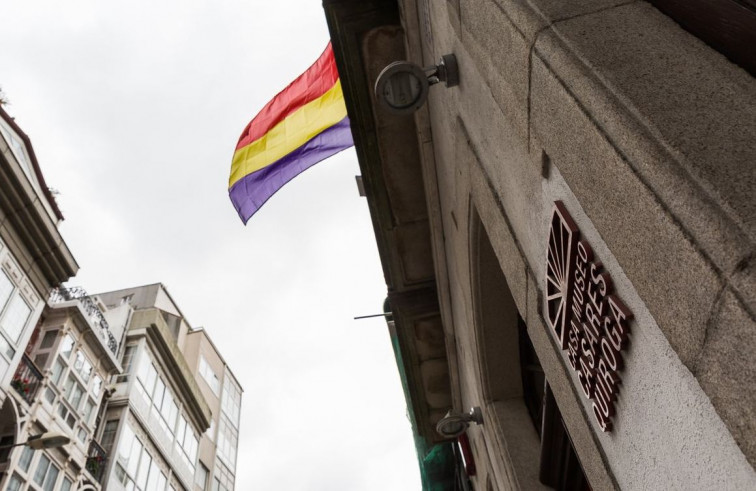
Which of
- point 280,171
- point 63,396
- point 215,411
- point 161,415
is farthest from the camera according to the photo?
point 215,411

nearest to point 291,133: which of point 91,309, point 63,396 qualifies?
point 63,396

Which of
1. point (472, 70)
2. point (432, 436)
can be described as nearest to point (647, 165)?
point (472, 70)

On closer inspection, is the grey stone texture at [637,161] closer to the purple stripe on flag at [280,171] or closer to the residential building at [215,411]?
the purple stripe on flag at [280,171]

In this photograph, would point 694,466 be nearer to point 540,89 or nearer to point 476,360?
point 540,89

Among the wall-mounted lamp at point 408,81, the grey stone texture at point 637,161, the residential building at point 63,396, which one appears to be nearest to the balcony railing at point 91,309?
the residential building at point 63,396

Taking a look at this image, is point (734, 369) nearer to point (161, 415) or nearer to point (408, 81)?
point (408, 81)

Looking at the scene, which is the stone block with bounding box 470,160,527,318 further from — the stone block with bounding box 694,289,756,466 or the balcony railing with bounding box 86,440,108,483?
the balcony railing with bounding box 86,440,108,483

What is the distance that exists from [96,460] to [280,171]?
19.0m

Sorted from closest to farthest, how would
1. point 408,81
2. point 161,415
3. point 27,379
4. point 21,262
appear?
point 408,81 < point 27,379 < point 21,262 < point 161,415

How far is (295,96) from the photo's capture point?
948 cm

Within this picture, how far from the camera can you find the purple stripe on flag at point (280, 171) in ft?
29.3

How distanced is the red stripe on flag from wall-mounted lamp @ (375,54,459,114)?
408 centimetres

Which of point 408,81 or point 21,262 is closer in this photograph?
point 408,81

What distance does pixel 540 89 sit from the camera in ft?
10.4
